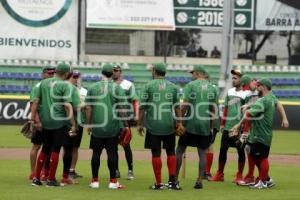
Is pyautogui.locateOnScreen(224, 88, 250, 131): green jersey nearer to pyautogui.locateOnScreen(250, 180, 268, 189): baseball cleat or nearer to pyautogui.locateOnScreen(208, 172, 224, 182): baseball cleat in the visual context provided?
pyautogui.locateOnScreen(208, 172, 224, 182): baseball cleat

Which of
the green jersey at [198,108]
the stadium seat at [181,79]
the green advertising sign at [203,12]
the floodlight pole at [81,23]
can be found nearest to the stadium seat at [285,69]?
the green advertising sign at [203,12]

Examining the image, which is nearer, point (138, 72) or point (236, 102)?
point (236, 102)

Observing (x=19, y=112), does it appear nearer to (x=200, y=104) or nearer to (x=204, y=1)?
(x=204, y=1)

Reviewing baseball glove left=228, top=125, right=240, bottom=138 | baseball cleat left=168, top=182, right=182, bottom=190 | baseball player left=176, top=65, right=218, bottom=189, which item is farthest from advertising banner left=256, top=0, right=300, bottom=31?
baseball cleat left=168, top=182, right=182, bottom=190

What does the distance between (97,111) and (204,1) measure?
21.2 metres

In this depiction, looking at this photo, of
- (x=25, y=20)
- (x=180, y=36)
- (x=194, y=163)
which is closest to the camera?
(x=194, y=163)

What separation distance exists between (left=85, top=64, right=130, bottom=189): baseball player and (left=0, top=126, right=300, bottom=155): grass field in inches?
311

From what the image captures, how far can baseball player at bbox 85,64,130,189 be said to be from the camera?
1378 centimetres

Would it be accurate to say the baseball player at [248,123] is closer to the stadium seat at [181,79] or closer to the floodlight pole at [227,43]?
the floodlight pole at [227,43]

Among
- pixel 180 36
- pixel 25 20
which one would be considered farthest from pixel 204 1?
pixel 180 36

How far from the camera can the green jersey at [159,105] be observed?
45.8 ft

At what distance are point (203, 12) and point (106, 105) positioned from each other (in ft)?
69.7

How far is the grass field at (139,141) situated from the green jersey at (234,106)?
663 centimetres

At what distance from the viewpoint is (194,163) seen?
61.0 ft
